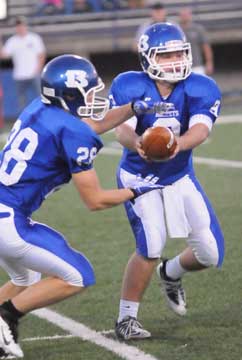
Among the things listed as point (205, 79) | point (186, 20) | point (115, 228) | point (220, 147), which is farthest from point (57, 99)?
point (186, 20)

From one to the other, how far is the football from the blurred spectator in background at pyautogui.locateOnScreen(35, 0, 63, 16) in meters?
15.5

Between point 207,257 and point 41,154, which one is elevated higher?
point 41,154

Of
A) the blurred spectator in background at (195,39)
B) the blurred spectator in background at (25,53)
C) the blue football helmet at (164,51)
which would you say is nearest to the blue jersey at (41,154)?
the blue football helmet at (164,51)

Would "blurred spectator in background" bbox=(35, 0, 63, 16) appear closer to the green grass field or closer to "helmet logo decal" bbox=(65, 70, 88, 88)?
the green grass field

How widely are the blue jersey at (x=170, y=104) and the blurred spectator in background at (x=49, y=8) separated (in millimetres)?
14941

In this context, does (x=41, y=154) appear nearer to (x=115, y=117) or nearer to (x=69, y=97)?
(x=69, y=97)

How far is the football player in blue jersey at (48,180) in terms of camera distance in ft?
15.7

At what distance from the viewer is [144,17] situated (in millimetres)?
20344

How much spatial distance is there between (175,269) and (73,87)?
1408 mm

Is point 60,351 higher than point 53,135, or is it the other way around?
point 53,135

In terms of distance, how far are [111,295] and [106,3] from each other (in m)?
14.7

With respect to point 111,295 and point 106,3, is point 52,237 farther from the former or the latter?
point 106,3

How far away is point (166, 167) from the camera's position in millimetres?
5559

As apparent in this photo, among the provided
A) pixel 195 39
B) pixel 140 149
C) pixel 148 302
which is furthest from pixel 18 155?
pixel 195 39
